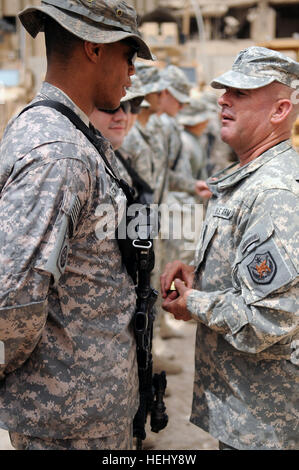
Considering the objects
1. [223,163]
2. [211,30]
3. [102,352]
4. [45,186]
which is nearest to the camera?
[45,186]

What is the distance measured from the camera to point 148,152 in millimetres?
4121

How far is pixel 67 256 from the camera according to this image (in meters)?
1.44

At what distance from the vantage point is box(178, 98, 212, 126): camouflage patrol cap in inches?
258

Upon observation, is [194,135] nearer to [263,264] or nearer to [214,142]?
[214,142]

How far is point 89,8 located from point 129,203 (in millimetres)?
678

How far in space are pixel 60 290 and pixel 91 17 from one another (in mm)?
837

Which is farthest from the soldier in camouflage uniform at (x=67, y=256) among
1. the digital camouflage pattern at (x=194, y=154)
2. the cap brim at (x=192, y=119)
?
the cap brim at (x=192, y=119)

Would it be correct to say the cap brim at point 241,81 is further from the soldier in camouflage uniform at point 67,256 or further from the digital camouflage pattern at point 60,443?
the digital camouflage pattern at point 60,443

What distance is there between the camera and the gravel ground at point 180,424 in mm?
3350

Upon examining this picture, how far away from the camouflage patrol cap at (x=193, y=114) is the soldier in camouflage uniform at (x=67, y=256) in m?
4.93

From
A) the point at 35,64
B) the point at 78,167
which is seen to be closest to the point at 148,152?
the point at 78,167

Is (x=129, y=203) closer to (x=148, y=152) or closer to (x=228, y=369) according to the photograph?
(x=228, y=369)

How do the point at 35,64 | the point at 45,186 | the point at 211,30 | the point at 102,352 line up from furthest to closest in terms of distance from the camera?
the point at 211,30, the point at 35,64, the point at 102,352, the point at 45,186

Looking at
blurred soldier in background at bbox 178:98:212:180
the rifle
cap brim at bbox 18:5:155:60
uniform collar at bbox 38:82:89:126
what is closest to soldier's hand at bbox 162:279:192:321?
the rifle
